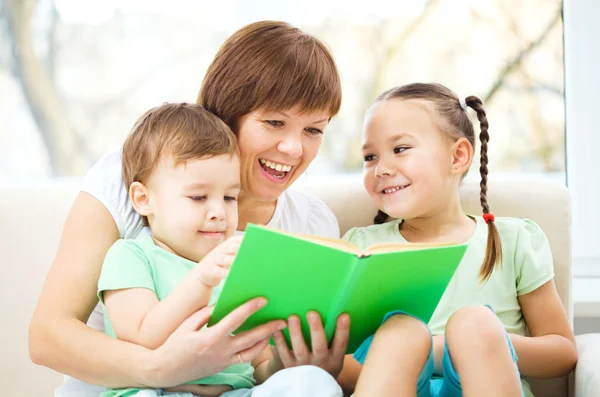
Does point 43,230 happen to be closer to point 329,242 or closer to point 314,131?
point 314,131

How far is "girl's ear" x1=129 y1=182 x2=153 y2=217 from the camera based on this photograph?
1557 millimetres

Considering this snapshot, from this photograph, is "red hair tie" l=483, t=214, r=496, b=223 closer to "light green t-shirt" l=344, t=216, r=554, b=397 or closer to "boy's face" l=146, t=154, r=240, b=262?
"light green t-shirt" l=344, t=216, r=554, b=397

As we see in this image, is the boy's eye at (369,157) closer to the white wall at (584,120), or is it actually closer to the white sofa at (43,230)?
the white sofa at (43,230)

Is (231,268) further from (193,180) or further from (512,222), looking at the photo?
(512,222)

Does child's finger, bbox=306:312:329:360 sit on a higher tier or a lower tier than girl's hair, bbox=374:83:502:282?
lower

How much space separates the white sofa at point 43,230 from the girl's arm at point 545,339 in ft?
0.45

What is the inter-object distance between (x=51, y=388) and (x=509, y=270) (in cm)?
125

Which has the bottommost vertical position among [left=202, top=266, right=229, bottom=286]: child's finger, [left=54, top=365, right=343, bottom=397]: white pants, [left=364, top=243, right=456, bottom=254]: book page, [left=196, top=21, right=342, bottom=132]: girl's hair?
[left=54, top=365, right=343, bottom=397]: white pants

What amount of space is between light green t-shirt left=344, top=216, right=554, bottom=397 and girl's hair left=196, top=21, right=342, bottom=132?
1.72 feet

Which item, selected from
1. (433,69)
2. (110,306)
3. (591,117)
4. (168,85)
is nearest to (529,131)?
(591,117)

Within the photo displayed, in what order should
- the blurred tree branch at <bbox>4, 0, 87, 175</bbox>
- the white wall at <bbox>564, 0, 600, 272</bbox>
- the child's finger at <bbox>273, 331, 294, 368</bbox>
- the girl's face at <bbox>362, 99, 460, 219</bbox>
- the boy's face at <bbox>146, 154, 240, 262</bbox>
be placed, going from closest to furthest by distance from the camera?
the child's finger at <bbox>273, 331, 294, 368</bbox>, the boy's face at <bbox>146, 154, 240, 262</bbox>, the girl's face at <bbox>362, 99, 460, 219</bbox>, the white wall at <bbox>564, 0, 600, 272</bbox>, the blurred tree branch at <bbox>4, 0, 87, 175</bbox>

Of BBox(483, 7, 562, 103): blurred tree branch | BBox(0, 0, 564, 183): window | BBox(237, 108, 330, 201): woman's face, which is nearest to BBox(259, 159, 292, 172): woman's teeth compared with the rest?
BBox(237, 108, 330, 201): woman's face

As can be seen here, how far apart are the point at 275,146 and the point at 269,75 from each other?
0.16 metres

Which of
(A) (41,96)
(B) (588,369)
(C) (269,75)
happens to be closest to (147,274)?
(C) (269,75)
